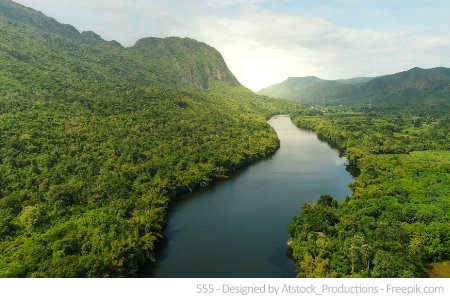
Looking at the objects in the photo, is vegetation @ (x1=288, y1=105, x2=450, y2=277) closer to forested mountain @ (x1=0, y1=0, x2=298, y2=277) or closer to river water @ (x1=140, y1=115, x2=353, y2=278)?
river water @ (x1=140, y1=115, x2=353, y2=278)

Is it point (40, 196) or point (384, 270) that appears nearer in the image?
point (384, 270)

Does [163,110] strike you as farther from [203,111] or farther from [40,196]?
[40,196]

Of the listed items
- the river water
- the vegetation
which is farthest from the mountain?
the vegetation

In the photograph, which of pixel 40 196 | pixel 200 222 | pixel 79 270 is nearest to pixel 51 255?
pixel 79 270

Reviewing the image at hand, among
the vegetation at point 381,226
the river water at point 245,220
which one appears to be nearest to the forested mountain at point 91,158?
the river water at point 245,220

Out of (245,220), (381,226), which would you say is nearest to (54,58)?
(245,220)

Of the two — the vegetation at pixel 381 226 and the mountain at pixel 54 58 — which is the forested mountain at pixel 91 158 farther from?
the vegetation at pixel 381 226
